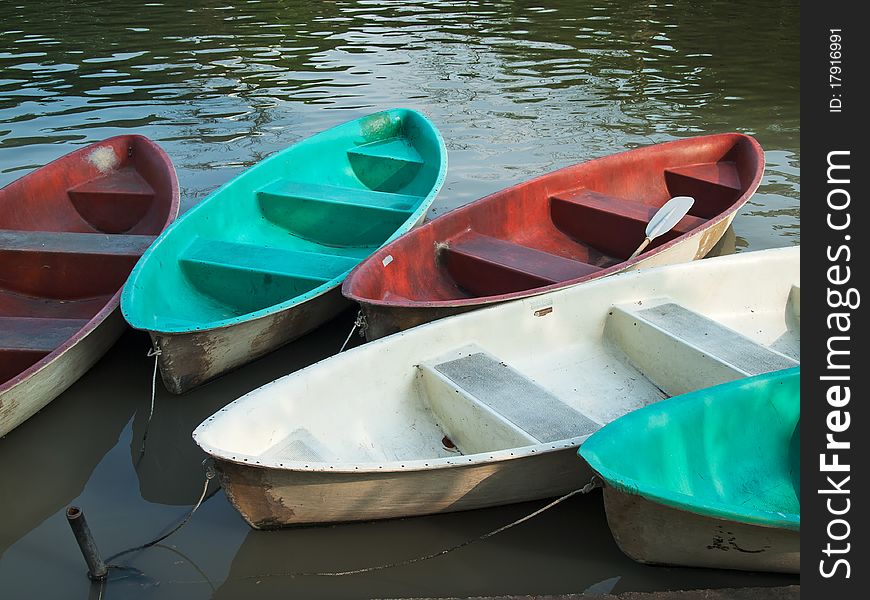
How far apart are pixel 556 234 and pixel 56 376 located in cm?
338

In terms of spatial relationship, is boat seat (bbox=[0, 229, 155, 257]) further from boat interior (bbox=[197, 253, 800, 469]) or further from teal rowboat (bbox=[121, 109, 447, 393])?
boat interior (bbox=[197, 253, 800, 469])

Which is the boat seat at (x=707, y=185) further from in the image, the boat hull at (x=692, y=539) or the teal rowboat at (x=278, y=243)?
the boat hull at (x=692, y=539)

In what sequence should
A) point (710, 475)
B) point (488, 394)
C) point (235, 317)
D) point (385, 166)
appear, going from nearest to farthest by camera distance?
point (710, 475) < point (488, 394) < point (235, 317) < point (385, 166)

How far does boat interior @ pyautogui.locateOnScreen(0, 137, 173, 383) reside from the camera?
16.3ft

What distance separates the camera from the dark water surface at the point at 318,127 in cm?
373

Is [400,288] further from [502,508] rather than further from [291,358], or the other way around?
[502,508]

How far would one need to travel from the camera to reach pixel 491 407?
4.04 meters

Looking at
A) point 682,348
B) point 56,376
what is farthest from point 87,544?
point 682,348

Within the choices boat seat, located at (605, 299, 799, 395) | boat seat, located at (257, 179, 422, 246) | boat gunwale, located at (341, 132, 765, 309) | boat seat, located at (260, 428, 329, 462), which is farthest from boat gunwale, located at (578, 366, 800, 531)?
boat seat, located at (257, 179, 422, 246)

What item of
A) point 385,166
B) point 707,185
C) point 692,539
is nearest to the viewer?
point 692,539

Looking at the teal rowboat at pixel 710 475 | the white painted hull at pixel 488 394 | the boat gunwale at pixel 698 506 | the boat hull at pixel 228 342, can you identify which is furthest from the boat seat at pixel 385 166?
the boat gunwale at pixel 698 506

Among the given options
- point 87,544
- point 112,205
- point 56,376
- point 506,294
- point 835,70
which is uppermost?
point 835,70

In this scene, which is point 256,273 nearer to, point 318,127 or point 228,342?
point 228,342

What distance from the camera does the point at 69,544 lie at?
3.87m
